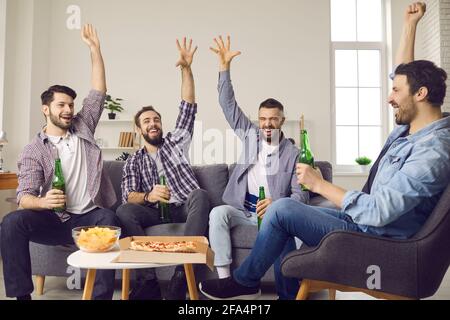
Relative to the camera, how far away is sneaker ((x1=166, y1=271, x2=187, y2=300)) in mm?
1847

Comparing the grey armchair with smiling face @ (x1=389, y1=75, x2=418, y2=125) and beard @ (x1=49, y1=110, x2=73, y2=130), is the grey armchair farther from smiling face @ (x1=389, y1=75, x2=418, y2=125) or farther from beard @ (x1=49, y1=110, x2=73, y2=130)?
beard @ (x1=49, y1=110, x2=73, y2=130)

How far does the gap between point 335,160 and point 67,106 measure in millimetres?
4030

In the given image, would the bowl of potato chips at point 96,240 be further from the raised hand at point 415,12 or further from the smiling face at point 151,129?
the raised hand at point 415,12

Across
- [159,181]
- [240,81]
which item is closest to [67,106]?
[159,181]

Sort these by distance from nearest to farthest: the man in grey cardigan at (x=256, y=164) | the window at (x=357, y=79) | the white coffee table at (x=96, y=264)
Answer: the white coffee table at (x=96, y=264)
the man in grey cardigan at (x=256, y=164)
the window at (x=357, y=79)

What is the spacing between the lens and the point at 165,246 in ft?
4.56

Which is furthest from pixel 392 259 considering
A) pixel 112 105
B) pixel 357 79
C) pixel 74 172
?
pixel 357 79

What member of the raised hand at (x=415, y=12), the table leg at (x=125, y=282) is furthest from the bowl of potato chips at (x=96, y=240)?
the raised hand at (x=415, y=12)

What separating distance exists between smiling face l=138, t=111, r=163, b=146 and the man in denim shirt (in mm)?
1131

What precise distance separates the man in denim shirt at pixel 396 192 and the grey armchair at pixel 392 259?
0.07 m

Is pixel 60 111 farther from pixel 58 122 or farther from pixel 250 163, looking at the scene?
pixel 250 163

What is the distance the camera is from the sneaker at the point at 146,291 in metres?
1.84

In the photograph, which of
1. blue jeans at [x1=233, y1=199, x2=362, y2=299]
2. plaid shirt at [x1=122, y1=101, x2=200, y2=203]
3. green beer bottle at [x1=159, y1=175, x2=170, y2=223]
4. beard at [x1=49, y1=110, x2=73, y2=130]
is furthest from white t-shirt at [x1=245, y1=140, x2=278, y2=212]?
beard at [x1=49, y1=110, x2=73, y2=130]

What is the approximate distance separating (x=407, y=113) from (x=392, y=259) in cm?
57
